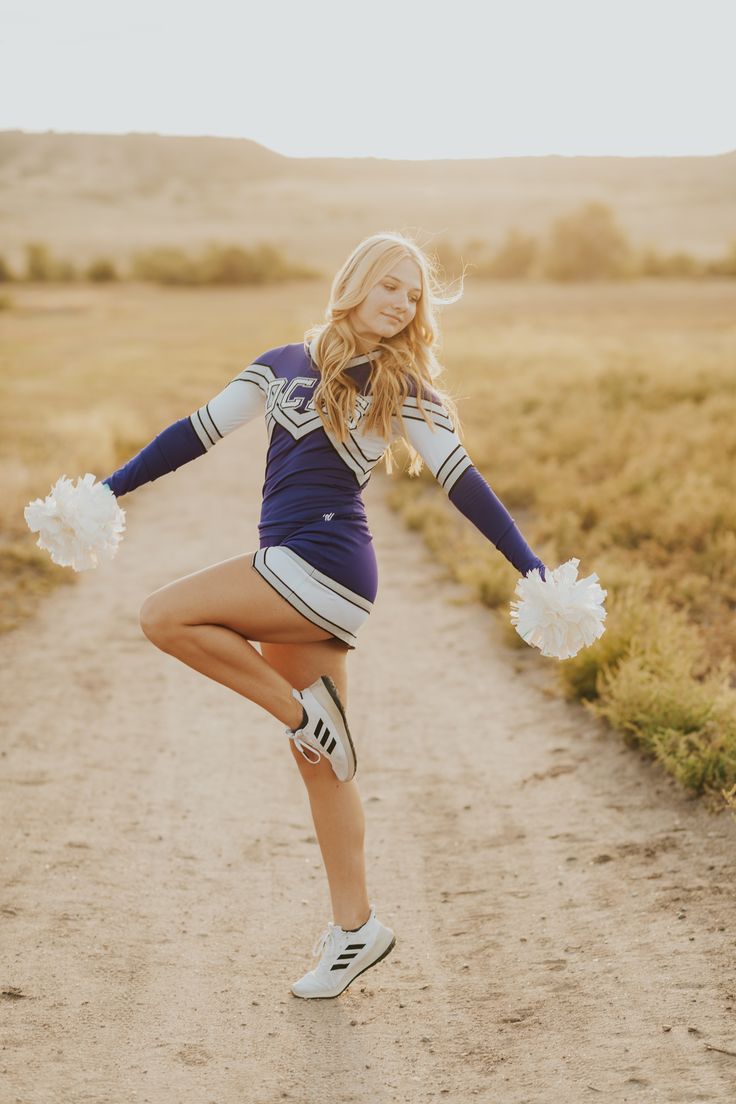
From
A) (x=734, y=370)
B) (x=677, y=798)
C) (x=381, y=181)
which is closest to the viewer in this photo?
(x=677, y=798)

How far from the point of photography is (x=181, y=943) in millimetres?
4168

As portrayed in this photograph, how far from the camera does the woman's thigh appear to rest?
11.1 feet

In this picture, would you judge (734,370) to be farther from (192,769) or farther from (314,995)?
(314,995)

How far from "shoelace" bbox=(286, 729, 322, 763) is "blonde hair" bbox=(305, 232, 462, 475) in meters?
0.90

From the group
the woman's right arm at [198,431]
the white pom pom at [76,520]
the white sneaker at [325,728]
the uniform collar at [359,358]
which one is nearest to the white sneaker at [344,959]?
the white sneaker at [325,728]

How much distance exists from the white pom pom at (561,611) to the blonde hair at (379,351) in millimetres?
605

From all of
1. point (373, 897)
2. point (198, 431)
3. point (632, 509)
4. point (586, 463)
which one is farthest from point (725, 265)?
point (198, 431)

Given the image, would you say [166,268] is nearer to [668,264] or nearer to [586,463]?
[668,264]

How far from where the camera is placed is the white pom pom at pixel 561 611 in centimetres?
336

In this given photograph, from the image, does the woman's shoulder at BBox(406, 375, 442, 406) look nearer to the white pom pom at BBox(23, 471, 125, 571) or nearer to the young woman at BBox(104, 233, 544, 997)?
the young woman at BBox(104, 233, 544, 997)

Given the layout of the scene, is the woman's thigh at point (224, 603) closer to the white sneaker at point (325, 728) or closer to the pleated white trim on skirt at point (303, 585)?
the pleated white trim on skirt at point (303, 585)

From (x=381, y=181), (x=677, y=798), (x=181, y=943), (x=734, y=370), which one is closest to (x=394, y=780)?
(x=677, y=798)

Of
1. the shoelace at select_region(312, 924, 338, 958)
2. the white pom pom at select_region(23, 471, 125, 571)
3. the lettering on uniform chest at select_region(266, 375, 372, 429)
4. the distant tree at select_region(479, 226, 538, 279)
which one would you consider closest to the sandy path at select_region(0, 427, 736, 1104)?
the shoelace at select_region(312, 924, 338, 958)

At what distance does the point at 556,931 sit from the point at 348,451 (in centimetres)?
209
